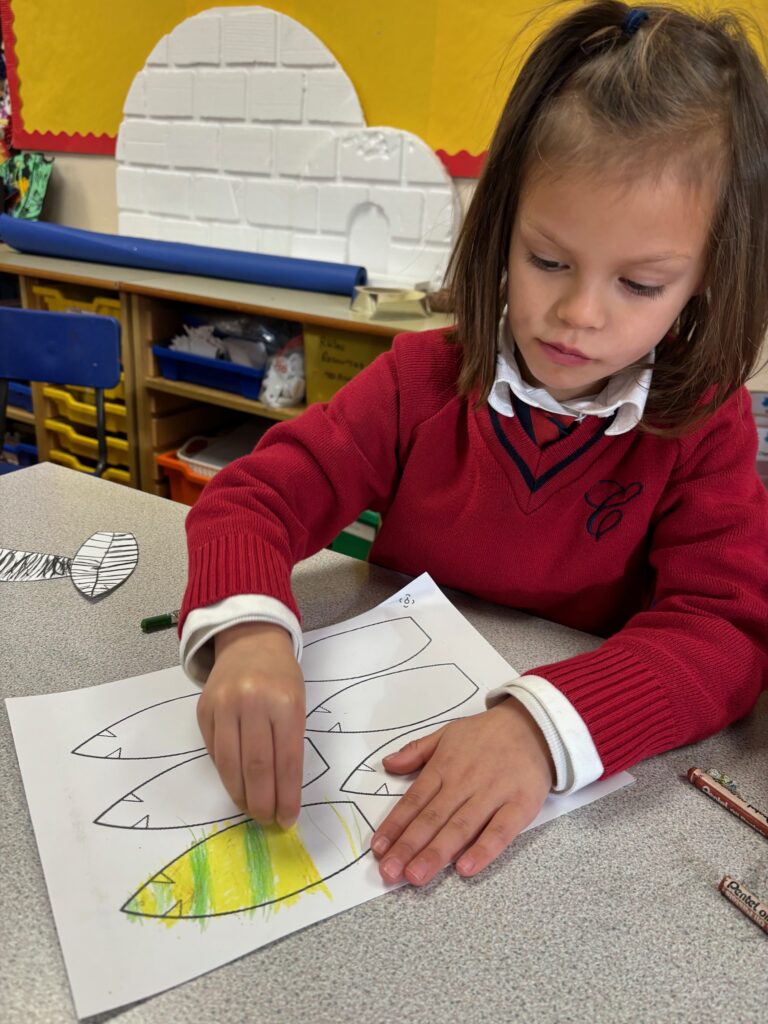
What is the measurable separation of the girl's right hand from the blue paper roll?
4.43ft

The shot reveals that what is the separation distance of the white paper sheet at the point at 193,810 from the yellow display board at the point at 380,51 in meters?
1.22

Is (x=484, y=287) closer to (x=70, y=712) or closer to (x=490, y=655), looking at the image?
(x=490, y=655)

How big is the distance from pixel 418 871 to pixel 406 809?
0.14 feet

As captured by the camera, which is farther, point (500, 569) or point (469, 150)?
point (469, 150)

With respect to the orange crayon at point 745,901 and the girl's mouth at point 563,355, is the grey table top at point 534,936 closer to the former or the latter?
the orange crayon at point 745,901

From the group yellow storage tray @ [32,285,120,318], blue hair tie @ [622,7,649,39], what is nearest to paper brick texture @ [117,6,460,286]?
yellow storage tray @ [32,285,120,318]

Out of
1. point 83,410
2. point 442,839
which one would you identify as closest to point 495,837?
point 442,839

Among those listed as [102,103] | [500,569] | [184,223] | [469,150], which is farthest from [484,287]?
[102,103]

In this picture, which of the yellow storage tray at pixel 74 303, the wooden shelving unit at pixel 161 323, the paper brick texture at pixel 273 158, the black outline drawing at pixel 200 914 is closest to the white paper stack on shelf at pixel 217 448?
the wooden shelving unit at pixel 161 323

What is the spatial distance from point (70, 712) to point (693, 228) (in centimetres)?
53

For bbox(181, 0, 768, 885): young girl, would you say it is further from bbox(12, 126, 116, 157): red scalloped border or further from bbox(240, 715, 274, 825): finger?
bbox(12, 126, 116, 157): red scalloped border

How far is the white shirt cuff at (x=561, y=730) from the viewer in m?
0.44

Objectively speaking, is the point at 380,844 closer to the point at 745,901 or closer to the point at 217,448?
the point at 745,901

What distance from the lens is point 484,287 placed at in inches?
25.0
